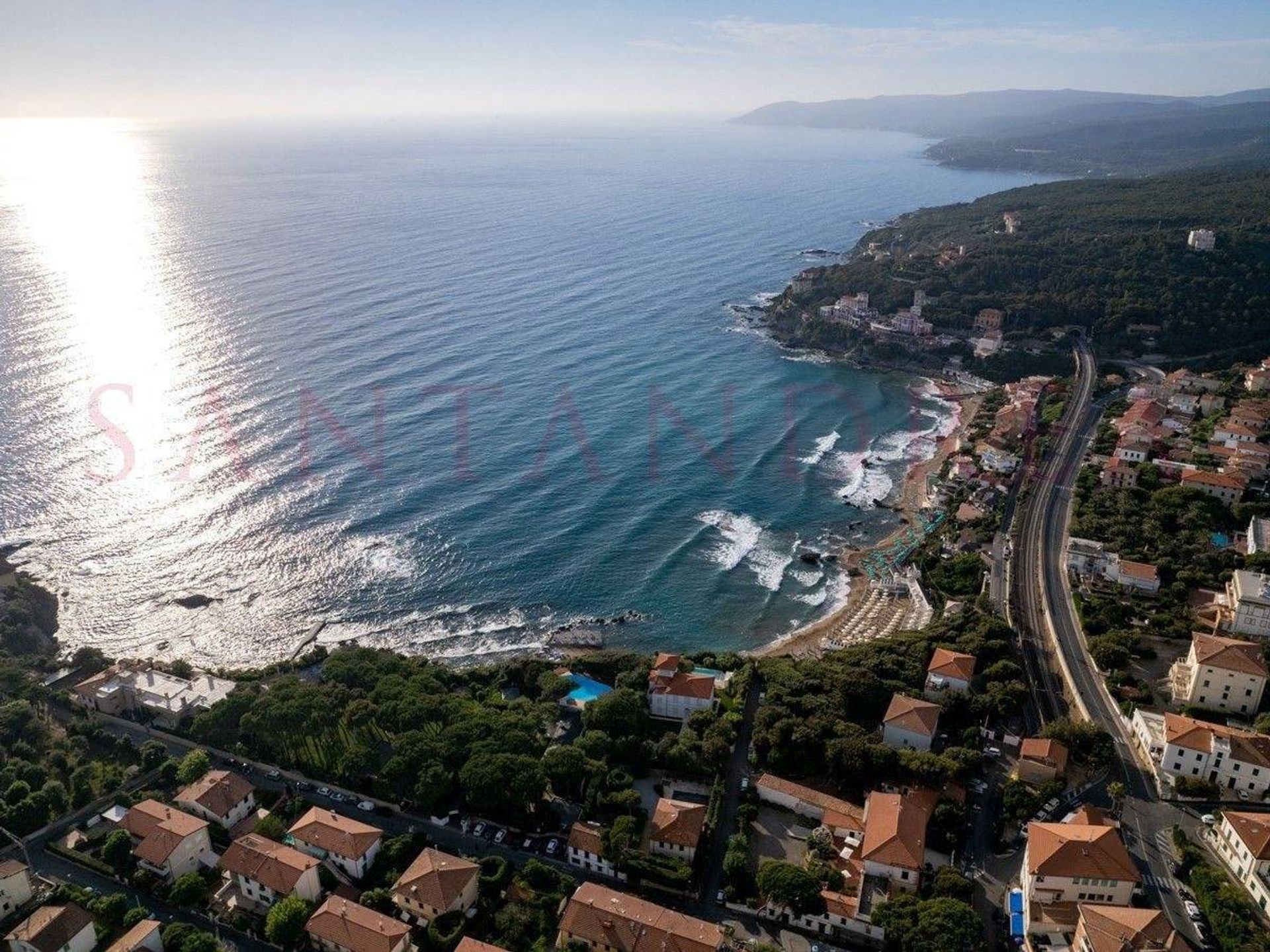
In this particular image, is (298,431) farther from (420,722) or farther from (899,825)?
(899,825)

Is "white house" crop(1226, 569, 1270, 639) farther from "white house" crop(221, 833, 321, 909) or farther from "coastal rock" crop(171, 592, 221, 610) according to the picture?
"coastal rock" crop(171, 592, 221, 610)

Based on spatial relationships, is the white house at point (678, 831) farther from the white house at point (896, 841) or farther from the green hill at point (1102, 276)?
the green hill at point (1102, 276)

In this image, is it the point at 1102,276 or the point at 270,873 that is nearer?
the point at 270,873

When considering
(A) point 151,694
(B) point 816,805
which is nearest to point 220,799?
(A) point 151,694

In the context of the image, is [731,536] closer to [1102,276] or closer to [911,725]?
[911,725]

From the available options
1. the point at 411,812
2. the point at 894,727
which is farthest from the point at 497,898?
the point at 894,727

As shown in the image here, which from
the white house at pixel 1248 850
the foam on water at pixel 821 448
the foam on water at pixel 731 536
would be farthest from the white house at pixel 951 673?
the foam on water at pixel 821 448
